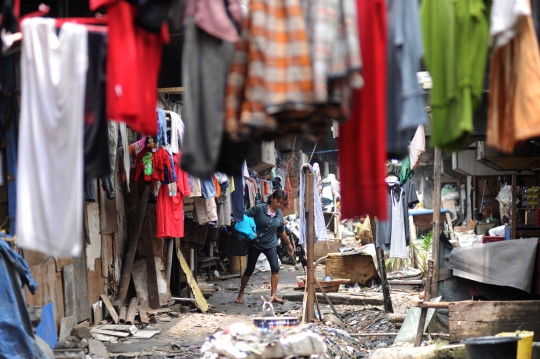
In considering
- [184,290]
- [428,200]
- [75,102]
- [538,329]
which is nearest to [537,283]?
[538,329]

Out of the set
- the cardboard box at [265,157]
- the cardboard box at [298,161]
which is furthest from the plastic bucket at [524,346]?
the cardboard box at [298,161]

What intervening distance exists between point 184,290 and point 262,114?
1069 centimetres

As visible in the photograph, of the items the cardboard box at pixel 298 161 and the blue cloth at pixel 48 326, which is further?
the cardboard box at pixel 298 161

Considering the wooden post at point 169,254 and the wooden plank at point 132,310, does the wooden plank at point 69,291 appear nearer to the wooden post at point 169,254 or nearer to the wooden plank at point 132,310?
the wooden plank at point 132,310

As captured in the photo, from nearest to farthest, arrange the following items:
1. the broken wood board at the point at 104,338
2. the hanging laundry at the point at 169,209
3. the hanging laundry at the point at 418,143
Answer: the broken wood board at the point at 104,338 < the hanging laundry at the point at 418,143 < the hanging laundry at the point at 169,209

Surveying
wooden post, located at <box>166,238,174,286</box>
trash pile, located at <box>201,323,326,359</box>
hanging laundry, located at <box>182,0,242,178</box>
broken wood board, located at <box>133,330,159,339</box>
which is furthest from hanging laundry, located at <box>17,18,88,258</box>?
wooden post, located at <box>166,238,174,286</box>

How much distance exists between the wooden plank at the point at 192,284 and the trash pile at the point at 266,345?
7477 millimetres

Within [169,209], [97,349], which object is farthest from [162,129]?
[97,349]

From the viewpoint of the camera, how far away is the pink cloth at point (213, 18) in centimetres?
353

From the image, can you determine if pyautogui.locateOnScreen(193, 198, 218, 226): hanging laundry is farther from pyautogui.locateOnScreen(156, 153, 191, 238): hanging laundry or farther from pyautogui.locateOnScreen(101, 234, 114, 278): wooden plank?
pyautogui.locateOnScreen(101, 234, 114, 278): wooden plank

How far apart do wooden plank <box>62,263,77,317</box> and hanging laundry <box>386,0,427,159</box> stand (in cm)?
652

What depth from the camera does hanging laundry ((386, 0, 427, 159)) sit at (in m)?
3.64

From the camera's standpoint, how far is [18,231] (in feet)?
11.7

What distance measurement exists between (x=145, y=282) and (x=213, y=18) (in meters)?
9.12
